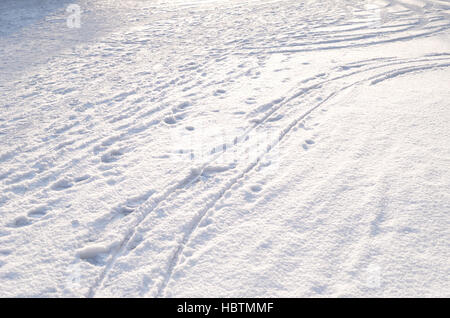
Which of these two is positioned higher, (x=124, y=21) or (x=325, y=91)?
(x=124, y=21)

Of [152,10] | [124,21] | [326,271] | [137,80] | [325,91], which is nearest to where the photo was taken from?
[326,271]

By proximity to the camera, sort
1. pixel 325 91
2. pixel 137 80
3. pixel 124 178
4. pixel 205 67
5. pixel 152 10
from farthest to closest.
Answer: pixel 152 10 < pixel 205 67 < pixel 137 80 < pixel 325 91 < pixel 124 178

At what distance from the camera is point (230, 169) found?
10.1 feet

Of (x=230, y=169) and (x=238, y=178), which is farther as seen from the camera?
(x=230, y=169)

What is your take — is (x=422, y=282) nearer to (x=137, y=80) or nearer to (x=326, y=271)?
(x=326, y=271)

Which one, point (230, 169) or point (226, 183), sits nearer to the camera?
point (226, 183)

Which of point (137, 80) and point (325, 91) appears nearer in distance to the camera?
point (325, 91)

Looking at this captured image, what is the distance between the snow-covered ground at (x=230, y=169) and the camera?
2.19m

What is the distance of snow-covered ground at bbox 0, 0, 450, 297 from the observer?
7.20ft

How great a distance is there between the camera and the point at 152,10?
29.6 feet

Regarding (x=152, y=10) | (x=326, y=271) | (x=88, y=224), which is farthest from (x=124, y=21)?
(x=326, y=271)
